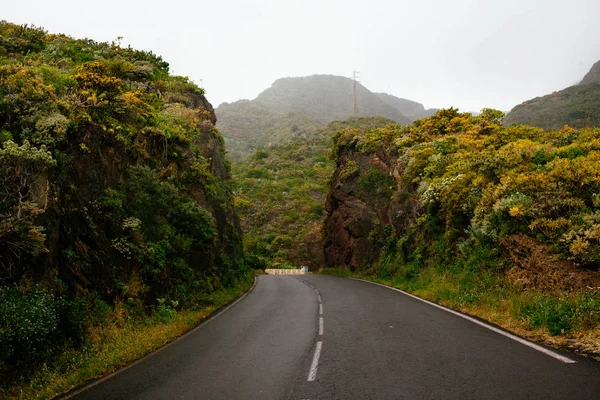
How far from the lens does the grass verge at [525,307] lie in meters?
6.41

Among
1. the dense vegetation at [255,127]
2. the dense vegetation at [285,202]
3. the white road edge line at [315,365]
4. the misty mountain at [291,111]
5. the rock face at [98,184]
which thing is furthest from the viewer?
the misty mountain at [291,111]

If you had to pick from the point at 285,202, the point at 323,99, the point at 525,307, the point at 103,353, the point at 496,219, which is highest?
the point at 323,99

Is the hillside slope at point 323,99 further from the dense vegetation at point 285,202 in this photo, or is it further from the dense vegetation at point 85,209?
the dense vegetation at point 85,209

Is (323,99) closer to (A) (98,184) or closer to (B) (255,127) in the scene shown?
(B) (255,127)

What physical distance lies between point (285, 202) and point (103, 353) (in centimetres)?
5592

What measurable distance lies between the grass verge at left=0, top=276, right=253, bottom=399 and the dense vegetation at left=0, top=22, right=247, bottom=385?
7.6 inches

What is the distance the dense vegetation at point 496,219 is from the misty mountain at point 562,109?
57.2ft

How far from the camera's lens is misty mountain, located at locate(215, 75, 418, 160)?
95.6m

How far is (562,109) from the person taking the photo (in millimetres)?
39969

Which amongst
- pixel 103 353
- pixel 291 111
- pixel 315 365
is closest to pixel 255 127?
pixel 291 111

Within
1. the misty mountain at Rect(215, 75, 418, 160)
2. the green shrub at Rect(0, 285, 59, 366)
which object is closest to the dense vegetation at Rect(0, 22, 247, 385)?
the green shrub at Rect(0, 285, 59, 366)

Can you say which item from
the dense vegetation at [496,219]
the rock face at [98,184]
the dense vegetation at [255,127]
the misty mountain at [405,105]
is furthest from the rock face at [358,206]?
the misty mountain at [405,105]

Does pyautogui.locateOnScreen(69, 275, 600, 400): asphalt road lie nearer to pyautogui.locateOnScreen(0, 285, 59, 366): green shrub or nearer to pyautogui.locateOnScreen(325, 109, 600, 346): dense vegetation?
pyautogui.locateOnScreen(0, 285, 59, 366): green shrub

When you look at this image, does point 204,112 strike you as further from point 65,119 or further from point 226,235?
point 65,119
